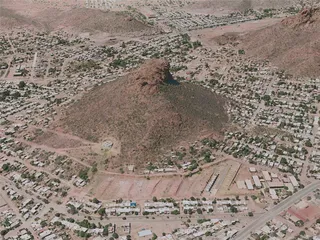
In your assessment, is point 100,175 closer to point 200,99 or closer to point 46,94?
point 200,99

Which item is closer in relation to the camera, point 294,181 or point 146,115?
point 294,181

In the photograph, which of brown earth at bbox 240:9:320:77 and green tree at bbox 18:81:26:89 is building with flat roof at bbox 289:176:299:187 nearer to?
brown earth at bbox 240:9:320:77

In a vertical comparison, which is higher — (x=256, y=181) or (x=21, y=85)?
(x=21, y=85)

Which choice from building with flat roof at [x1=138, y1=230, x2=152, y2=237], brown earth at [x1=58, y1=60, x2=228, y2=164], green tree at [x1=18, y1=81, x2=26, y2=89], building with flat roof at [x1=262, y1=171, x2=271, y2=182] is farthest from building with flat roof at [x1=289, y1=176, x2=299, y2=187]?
green tree at [x1=18, y1=81, x2=26, y2=89]

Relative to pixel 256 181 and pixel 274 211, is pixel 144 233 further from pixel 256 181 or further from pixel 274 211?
pixel 256 181

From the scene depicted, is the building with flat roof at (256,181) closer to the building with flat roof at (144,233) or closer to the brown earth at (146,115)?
the brown earth at (146,115)

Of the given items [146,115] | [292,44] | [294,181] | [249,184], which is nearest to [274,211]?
[249,184]

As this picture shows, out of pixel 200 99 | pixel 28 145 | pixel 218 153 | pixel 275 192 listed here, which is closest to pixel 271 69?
pixel 200 99
